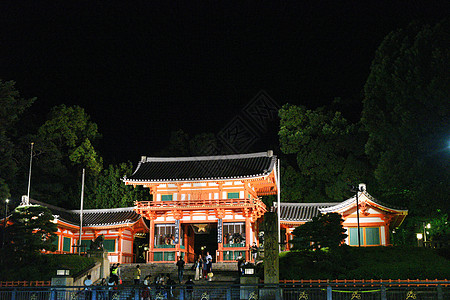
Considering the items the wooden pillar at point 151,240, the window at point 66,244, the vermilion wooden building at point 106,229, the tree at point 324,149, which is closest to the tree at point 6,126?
the vermilion wooden building at point 106,229

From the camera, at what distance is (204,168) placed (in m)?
41.4

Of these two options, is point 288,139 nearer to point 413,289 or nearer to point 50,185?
point 50,185

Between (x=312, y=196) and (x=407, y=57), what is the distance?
805 inches

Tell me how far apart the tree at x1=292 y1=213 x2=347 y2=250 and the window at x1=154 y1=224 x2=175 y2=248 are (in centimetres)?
1471

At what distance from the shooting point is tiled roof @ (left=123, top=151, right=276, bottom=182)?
39.5 m

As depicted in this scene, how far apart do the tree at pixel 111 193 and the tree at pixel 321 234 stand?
2526 centimetres

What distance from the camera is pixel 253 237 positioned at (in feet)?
133

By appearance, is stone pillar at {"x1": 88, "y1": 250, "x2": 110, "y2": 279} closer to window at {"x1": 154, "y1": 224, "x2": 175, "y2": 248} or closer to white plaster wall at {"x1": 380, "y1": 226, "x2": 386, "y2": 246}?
window at {"x1": 154, "y1": 224, "x2": 175, "y2": 248}

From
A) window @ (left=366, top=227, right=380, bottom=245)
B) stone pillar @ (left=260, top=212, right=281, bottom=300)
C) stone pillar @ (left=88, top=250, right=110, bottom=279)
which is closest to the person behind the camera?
stone pillar @ (left=260, top=212, right=281, bottom=300)

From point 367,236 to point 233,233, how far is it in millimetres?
9701

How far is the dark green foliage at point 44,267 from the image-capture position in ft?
88.8

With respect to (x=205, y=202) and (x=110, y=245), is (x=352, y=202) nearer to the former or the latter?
(x=205, y=202)

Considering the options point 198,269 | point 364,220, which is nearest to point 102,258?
point 198,269

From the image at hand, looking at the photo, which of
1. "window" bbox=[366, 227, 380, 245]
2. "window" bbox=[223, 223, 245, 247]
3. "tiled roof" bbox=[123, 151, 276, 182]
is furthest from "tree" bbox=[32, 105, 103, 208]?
"window" bbox=[366, 227, 380, 245]
